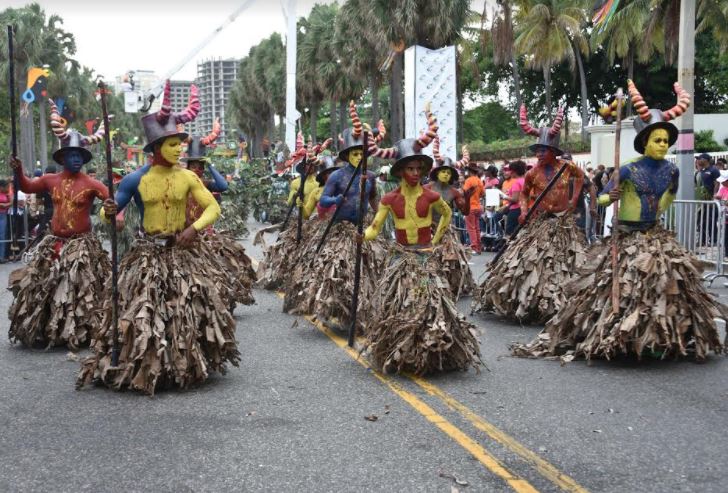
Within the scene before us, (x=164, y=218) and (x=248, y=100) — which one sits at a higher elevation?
(x=248, y=100)

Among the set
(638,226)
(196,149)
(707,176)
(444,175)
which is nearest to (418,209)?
(638,226)

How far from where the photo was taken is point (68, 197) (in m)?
9.08

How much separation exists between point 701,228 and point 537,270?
514 cm

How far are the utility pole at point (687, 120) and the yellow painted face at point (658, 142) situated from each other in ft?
27.7

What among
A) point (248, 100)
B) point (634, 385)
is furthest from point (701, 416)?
point (248, 100)

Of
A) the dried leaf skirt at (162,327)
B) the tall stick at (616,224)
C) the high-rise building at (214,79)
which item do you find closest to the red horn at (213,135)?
the dried leaf skirt at (162,327)

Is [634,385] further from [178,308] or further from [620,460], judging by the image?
[178,308]

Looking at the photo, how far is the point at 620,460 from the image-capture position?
17.0ft

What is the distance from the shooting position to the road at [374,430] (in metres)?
4.96

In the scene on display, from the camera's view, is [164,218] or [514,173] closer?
[164,218]

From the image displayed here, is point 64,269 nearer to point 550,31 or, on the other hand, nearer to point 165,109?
point 165,109

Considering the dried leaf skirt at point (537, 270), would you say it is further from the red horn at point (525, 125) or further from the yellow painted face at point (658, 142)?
the yellow painted face at point (658, 142)

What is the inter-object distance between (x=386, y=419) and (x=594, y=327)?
259 centimetres

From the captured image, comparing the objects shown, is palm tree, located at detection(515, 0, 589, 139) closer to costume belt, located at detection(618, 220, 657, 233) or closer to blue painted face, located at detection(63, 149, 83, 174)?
costume belt, located at detection(618, 220, 657, 233)
